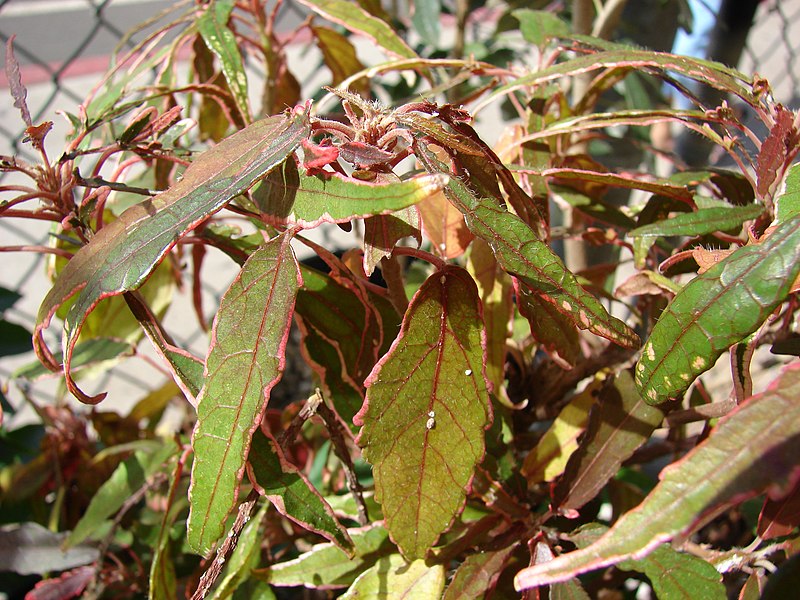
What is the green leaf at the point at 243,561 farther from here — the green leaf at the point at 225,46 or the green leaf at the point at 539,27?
the green leaf at the point at 539,27

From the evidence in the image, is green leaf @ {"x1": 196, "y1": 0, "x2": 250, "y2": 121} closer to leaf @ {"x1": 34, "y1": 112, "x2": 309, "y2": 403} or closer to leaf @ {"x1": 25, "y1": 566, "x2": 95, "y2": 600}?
leaf @ {"x1": 34, "y1": 112, "x2": 309, "y2": 403}

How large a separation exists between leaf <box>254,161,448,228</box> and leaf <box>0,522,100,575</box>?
0.44 meters

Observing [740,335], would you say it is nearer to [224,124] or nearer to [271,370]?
[271,370]

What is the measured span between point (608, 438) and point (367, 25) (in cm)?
43

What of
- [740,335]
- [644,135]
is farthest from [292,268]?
[644,135]

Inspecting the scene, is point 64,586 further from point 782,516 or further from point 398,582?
point 782,516

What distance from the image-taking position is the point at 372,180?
0.37m

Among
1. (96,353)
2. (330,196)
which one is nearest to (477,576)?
(330,196)

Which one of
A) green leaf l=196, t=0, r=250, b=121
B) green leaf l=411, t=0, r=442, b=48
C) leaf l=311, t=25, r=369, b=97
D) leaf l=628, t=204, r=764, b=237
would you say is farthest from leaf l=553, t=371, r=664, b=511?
green leaf l=411, t=0, r=442, b=48

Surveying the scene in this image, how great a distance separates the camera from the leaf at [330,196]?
32 cm

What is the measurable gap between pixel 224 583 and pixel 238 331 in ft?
0.81

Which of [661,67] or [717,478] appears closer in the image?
[717,478]

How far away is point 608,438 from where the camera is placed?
500 mm

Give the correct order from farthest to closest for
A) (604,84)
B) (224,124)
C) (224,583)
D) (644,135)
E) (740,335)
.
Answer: (644,135), (224,124), (604,84), (224,583), (740,335)
